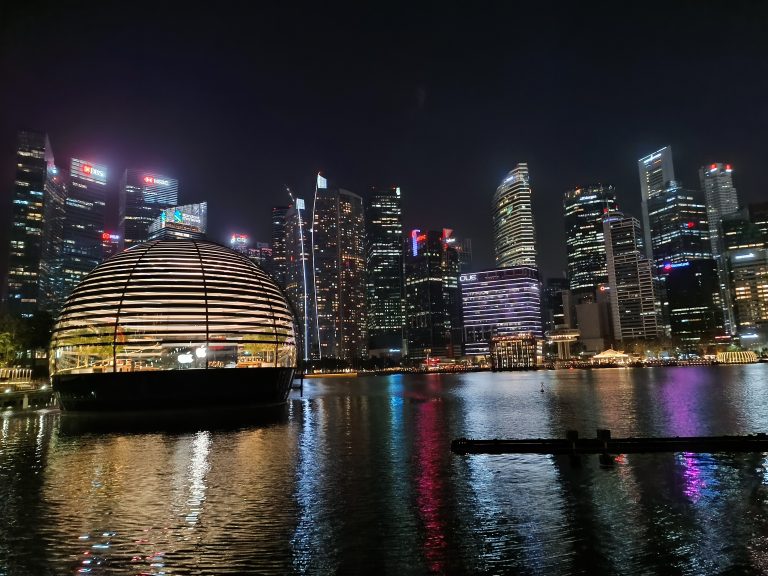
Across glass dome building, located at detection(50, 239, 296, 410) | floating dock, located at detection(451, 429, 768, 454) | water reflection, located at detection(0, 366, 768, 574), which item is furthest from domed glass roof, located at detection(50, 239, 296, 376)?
floating dock, located at detection(451, 429, 768, 454)

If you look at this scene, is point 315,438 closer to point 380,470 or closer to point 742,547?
point 380,470

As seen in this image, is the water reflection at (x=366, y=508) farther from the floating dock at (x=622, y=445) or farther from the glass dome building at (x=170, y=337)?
the glass dome building at (x=170, y=337)

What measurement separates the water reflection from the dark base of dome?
67.9 ft

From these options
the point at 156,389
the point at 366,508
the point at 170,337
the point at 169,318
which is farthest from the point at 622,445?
the point at 169,318

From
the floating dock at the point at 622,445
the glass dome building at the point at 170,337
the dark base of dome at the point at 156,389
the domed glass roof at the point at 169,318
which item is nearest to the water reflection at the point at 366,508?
the floating dock at the point at 622,445

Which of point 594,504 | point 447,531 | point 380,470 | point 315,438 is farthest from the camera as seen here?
point 315,438

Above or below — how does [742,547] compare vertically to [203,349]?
below

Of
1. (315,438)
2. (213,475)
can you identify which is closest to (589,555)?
(213,475)

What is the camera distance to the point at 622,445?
33156 millimetres

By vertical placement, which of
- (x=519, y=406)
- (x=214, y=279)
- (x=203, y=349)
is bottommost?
(x=519, y=406)

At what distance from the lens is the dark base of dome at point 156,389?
6344cm

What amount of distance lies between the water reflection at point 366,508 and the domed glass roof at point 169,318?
24.9 meters

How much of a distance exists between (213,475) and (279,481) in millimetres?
4187

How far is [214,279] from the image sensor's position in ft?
244
